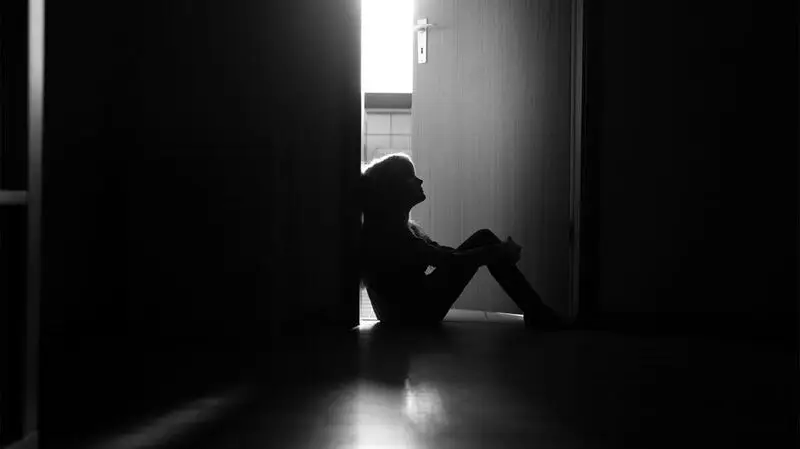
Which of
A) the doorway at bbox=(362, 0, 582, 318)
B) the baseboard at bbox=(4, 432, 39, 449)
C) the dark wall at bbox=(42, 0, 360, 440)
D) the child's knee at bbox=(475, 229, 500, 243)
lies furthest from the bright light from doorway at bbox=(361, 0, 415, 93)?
the baseboard at bbox=(4, 432, 39, 449)

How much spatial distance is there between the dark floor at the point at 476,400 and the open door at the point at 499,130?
90 cm

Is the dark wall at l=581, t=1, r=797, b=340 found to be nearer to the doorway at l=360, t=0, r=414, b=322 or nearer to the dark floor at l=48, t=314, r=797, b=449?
the dark floor at l=48, t=314, r=797, b=449

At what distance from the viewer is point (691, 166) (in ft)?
8.09

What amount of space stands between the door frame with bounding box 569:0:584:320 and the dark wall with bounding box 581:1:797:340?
0.04 m

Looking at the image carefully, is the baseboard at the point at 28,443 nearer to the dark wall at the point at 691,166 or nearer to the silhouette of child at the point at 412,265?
the silhouette of child at the point at 412,265

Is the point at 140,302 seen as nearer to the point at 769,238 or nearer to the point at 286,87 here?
the point at 286,87

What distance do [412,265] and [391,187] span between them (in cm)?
33

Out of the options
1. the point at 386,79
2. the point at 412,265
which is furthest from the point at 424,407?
the point at 386,79

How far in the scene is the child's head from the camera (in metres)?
2.50

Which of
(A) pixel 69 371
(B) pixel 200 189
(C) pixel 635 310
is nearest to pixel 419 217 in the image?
A: (C) pixel 635 310

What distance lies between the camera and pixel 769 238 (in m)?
2.38

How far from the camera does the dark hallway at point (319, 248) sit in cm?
112

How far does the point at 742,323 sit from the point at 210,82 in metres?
2.12

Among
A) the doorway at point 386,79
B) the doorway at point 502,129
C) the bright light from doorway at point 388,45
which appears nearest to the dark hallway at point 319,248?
the doorway at point 502,129
